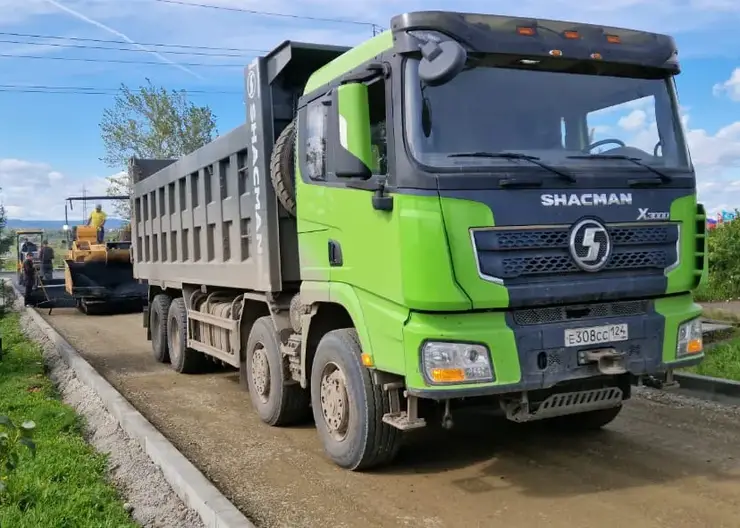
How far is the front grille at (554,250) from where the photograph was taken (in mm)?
4258

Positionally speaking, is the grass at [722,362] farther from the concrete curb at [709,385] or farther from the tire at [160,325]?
the tire at [160,325]

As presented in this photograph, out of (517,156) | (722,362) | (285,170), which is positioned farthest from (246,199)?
(722,362)

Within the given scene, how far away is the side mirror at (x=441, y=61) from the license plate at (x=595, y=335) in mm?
1629

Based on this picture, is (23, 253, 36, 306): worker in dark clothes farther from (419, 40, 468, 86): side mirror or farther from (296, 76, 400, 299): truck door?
(419, 40, 468, 86): side mirror

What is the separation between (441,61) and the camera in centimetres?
414

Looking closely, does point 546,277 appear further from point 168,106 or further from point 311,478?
point 168,106

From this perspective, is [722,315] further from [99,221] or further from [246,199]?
[99,221]

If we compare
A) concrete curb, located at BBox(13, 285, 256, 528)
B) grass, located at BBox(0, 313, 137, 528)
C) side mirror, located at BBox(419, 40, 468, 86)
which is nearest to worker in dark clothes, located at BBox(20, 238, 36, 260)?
grass, located at BBox(0, 313, 137, 528)

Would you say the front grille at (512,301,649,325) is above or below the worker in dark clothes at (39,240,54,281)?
below

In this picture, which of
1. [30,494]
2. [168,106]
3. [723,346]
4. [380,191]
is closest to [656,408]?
[723,346]

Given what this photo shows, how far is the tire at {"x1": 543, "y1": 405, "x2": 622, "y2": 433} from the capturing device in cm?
590

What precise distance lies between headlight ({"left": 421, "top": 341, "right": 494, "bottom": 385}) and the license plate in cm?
57

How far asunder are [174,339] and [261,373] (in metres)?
3.54

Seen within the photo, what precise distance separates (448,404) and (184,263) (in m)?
5.41
